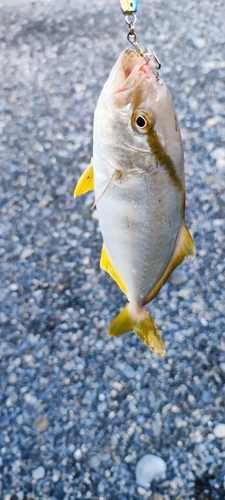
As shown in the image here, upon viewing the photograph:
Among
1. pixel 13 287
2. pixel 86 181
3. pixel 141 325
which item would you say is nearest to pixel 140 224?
pixel 86 181

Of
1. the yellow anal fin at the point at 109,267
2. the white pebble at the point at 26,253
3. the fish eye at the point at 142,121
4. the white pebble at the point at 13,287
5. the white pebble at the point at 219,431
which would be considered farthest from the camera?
the white pebble at the point at 26,253

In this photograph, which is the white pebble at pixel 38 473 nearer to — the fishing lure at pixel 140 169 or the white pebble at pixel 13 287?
the white pebble at pixel 13 287

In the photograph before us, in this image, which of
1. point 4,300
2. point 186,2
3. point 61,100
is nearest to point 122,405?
point 4,300

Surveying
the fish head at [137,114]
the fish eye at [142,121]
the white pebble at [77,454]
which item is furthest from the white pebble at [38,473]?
the fish eye at [142,121]

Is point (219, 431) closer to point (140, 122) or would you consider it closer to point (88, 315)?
point (88, 315)

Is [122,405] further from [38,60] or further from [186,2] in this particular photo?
[186,2]

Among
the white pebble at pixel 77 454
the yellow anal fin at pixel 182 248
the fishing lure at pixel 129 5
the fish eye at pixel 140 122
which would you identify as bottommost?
the white pebble at pixel 77 454

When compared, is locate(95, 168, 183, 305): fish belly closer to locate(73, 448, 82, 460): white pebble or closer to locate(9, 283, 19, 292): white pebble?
locate(73, 448, 82, 460): white pebble

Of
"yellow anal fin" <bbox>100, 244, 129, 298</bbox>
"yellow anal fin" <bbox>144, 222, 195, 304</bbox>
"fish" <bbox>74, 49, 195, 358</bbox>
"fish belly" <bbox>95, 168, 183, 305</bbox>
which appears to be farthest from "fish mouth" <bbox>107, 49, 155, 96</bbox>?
"yellow anal fin" <bbox>100, 244, 129, 298</bbox>
